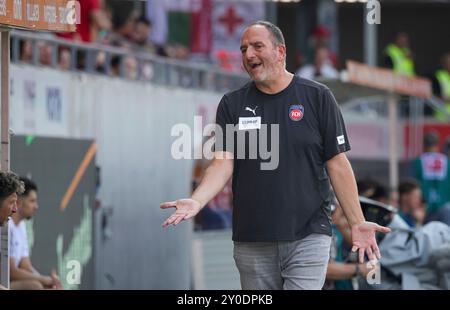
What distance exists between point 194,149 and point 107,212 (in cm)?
145

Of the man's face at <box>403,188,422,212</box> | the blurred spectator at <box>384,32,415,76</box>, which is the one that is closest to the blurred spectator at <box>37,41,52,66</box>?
the man's face at <box>403,188,422,212</box>

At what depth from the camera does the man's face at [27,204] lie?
9.40 metres

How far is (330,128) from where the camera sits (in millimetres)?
6570

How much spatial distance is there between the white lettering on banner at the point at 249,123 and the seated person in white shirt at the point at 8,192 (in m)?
1.38

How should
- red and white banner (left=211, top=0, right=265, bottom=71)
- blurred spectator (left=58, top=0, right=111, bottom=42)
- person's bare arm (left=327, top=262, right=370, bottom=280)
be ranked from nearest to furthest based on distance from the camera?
person's bare arm (left=327, top=262, right=370, bottom=280) → blurred spectator (left=58, top=0, right=111, bottom=42) → red and white banner (left=211, top=0, right=265, bottom=71)

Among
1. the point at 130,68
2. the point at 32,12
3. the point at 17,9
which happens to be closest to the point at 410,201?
the point at 130,68

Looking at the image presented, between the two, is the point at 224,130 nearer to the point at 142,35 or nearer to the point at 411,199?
the point at 411,199

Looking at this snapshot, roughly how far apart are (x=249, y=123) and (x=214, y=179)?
351 millimetres

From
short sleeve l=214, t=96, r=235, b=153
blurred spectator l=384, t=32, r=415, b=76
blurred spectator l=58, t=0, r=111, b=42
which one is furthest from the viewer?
blurred spectator l=384, t=32, r=415, b=76

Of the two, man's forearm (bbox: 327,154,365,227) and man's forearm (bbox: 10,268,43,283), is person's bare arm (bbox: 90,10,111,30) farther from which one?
man's forearm (bbox: 327,154,365,227)

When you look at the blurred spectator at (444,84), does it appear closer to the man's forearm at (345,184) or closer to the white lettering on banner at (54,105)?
the white lettering on banner at (54,105)

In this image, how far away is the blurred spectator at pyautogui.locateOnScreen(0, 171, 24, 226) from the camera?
7.04 metres

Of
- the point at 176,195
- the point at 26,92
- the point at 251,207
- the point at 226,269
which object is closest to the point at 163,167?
the point at 176,195
